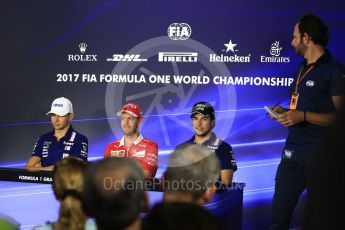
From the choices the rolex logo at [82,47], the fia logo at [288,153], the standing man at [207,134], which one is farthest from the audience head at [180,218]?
the rolex logo at [82,47]

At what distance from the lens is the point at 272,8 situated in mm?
5074

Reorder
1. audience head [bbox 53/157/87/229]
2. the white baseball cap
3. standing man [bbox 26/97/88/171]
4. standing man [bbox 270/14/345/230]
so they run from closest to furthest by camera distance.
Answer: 1. audience head [bbox 53/157/87/229]
2. standing man [bbox 270/14/345/230]
3. standing man [bbox 26/97/88/171]
4. the white baseball cap

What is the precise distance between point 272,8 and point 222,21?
1.51 ft

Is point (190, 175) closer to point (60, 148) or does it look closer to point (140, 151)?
point (140, 151)

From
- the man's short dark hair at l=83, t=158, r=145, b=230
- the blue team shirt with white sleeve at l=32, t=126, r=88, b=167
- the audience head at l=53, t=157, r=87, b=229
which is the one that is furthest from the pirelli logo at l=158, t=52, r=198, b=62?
the man's short dark hair at l=83, t=158, r=145, b=230

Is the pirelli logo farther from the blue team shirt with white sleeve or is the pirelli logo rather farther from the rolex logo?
the blue team shirt with white sleeve

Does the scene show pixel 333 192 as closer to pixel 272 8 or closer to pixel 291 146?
pixel 291 146

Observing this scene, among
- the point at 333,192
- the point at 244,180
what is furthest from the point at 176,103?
the point at 333,192

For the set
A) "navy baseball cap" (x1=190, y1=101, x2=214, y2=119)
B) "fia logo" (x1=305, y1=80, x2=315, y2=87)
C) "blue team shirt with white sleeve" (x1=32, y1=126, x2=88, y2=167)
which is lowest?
"blue team shirt with white sleeve" (x1=32, y1=126, x2=88, y2=167)

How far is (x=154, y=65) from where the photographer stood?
5.25 m

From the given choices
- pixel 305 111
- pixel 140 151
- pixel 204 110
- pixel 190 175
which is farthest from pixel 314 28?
pixel 190 175

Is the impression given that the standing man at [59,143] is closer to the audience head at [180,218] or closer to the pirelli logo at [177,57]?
the pirelli logo at [177,57]

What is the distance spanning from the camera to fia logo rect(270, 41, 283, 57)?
506cm

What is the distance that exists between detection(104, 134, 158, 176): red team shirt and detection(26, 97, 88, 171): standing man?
0.25 meters
